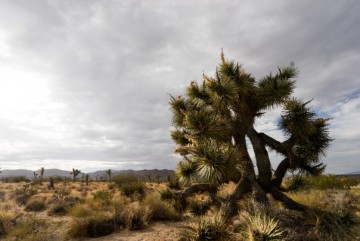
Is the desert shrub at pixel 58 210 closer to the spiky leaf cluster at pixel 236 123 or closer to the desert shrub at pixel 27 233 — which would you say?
the desert shrub at pixel 27 233

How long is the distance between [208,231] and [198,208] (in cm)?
315

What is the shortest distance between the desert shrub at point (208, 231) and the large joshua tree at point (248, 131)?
3.64 feet

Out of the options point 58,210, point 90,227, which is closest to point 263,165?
point 90,227

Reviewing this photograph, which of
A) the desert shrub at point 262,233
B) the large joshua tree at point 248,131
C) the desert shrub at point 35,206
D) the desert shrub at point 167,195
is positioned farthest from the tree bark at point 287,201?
the desert shrub at point 35,206

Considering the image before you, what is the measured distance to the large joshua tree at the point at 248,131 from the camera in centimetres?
747

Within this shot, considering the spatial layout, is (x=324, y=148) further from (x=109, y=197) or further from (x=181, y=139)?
(x=109, y=197)

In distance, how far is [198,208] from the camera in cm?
909

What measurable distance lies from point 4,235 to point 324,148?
10958 millimetres

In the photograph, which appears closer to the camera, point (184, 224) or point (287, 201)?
point (287, 201)

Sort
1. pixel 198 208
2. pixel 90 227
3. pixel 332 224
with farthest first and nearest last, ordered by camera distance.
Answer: pixel 198 208, pixel 90 227, pixel 332 224

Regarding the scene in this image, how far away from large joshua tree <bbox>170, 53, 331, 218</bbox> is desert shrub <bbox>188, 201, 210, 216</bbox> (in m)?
0.72

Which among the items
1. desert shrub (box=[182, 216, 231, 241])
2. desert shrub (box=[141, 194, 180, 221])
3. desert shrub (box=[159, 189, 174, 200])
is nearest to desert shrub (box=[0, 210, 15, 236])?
desert shrub (box=[141, 194, 180, 221])

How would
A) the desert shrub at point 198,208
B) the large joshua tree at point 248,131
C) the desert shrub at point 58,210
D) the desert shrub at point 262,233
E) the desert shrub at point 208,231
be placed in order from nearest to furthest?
the desert shrub at point 262,233 < the desert shrub at point 208,231 < the large joshua tree at point 248,131 < the desert shrub at point 198,208 < the desert shrub at point 58,210

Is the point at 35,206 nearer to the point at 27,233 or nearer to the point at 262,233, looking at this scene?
the point at 27,233
